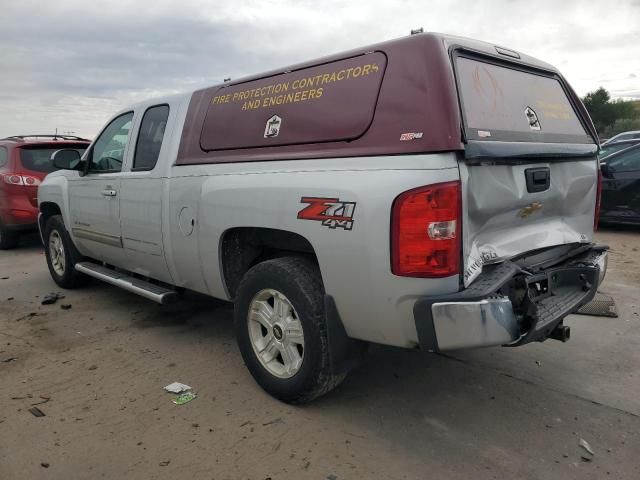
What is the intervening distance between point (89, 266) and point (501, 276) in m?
4.16

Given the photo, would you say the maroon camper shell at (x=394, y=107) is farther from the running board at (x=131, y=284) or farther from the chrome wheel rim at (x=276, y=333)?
the running board at (x=131, y=284)

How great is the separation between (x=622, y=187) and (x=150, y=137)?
7290 millimetres

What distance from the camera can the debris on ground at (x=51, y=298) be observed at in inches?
216

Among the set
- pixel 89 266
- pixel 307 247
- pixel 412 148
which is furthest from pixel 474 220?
pixel 89 266

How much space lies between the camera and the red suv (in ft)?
27.0

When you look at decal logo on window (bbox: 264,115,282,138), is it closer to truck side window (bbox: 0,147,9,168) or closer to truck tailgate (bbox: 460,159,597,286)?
truck tailgate (bbox: 460,159,597,286)

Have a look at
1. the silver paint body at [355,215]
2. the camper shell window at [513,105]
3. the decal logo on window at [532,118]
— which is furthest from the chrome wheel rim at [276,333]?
the decal logo on window at [532,118]

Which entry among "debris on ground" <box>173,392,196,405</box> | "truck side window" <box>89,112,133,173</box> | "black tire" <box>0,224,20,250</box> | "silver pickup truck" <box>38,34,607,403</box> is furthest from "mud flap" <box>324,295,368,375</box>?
"black tire" <box>0,224,20,250</box>

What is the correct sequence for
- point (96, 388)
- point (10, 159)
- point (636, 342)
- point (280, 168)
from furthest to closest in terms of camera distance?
point (10, 159)
point (636, 342)
point (96, 388)
point (280, 168)

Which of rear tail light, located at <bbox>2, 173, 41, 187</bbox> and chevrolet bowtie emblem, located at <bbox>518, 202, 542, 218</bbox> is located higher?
rear tail light, located at <bbox>2, 173, 41, 187</bbox>

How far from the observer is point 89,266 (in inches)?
209

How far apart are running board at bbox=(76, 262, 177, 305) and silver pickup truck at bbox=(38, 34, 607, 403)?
70 millimetres

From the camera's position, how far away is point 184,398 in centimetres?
335

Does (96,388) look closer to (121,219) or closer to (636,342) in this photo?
(121,219)
